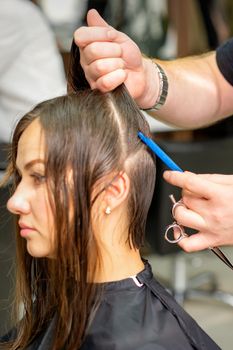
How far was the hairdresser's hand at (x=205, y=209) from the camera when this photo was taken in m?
1.08

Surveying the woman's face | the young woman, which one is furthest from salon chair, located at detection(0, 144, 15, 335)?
the woman's face

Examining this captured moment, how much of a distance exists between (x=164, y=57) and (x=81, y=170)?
266 centimetres

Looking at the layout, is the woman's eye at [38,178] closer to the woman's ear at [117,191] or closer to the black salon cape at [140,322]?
the woman's ear at [117,191]

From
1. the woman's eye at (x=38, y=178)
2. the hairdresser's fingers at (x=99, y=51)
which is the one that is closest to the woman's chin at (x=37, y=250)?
the woman's eye at (x=38, y=178)

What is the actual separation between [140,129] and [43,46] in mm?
1161

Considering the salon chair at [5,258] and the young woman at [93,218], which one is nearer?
the young woman at [93,218]

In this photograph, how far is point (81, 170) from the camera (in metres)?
1.06

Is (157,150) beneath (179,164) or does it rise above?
above

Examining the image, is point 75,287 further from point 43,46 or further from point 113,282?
point 43,46

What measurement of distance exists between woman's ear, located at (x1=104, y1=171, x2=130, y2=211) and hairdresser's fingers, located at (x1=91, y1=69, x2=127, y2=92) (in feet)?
0.50

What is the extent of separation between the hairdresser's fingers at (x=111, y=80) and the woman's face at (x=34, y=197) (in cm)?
13

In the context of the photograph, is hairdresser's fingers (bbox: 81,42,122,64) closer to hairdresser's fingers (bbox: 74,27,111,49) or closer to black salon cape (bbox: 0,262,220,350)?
hairdresser's fingers (bbox: 74,27,111,49)

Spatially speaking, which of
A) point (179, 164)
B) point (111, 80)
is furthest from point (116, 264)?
point (179, 164)

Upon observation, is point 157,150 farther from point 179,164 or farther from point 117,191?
point 179,164
